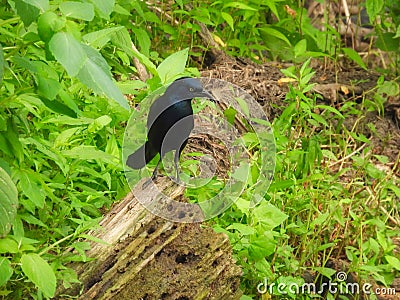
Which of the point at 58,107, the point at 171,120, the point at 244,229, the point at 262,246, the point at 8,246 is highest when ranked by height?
the point at 58,107

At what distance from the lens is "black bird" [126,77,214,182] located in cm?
284

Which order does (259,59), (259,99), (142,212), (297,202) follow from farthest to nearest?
(259,59), (259,99), (297,202), (142,212)

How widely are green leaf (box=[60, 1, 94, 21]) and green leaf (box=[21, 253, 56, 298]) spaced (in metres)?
0.76

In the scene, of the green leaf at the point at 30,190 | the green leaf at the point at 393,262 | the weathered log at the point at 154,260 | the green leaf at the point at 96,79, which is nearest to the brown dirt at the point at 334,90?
the green leaf at the point at 393,262

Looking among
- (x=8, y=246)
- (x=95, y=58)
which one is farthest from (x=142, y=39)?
(x=95, y=58)

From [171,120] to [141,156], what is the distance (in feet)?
0.73

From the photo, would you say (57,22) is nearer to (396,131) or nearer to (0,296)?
(0,296)

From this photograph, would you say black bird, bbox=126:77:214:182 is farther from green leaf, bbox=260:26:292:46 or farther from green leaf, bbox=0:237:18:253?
green leaf, bbox=260:26:292:46

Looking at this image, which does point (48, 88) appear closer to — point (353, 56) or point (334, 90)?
point (334, 90)

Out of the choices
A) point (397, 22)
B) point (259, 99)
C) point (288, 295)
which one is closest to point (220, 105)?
point (259, 99)

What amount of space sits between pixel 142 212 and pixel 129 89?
444 mm

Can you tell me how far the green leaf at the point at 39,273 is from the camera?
2.14 m

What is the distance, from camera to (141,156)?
2.99 m

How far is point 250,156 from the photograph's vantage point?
3.73 meters
